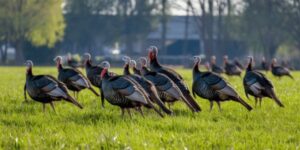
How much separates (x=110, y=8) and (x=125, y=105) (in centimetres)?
8138

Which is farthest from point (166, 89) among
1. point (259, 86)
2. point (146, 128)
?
point (146, 128)

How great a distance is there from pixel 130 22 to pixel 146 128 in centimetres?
8125

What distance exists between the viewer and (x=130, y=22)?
91188 millimetres

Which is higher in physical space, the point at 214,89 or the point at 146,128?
the point at 214,89

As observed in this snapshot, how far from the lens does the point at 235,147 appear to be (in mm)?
8703

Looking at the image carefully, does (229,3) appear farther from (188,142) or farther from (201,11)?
(188,142)

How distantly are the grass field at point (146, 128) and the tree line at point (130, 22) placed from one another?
197 feet

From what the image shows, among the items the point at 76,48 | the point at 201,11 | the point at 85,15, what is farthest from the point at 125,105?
the point at 76,48

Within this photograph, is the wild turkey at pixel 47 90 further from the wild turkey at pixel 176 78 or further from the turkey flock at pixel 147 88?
the wild turkey at pixel 176 78

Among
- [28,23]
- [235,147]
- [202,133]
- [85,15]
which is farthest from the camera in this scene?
[85,15]

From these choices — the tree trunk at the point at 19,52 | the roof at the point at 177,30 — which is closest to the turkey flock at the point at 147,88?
the tree trunk at the point at 19,52

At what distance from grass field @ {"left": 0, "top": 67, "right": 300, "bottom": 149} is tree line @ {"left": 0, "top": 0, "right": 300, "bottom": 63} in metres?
60.0

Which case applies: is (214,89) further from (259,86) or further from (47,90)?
(47,90)

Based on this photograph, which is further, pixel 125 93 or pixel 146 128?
pixel 125 93
